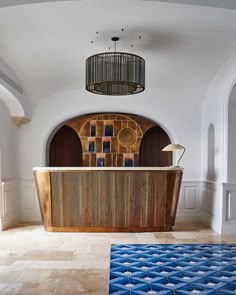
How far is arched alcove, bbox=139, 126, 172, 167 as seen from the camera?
24.3 feet

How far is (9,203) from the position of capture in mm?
5789

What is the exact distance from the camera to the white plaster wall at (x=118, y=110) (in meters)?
6.19

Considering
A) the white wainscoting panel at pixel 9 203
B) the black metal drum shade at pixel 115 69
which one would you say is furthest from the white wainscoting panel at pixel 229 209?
the white wainscoting panel at pixel 9 203

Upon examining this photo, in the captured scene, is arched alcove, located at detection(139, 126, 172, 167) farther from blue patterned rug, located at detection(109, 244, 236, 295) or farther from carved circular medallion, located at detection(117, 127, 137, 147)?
blue patterned rug, located at detection(109, 244, 236, 295)

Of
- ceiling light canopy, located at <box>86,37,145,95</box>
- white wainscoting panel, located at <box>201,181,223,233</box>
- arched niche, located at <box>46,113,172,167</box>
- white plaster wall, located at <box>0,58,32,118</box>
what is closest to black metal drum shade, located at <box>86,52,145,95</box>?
ceiling light canopy, located at <box>86,37,145,95</box>

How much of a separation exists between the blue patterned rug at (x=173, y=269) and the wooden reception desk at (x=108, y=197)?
2.87 feet

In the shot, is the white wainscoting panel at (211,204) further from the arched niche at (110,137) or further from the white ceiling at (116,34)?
the white ceiling at (116,34)

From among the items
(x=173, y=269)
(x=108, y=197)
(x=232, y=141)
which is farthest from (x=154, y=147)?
(x=173, y=269)

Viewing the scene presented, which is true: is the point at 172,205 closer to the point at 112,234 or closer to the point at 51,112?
the point at 112,234

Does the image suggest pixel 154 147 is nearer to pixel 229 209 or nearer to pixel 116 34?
pixel 229 209

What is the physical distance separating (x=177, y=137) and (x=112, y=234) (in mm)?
2484

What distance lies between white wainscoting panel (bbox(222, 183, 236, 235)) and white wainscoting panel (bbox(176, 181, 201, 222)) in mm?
1122

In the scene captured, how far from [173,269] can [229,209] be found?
2231 millimetres

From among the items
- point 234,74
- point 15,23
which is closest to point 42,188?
point 15,23
